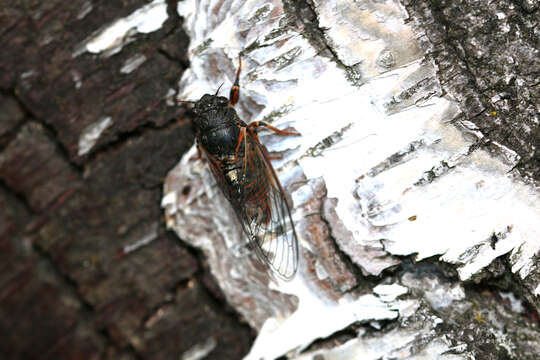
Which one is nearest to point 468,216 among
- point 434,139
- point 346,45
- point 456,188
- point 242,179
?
point 456,188

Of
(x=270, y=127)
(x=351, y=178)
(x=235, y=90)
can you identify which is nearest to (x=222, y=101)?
(x=235, y=90)

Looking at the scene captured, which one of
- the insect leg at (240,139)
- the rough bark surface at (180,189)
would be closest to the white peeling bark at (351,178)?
the rough bark surface at (180,189)

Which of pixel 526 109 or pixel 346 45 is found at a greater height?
pixel 346 45

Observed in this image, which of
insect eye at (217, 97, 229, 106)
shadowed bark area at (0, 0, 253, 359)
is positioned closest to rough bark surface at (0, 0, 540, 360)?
shadowed bark area at (0, 0, 253, 359)

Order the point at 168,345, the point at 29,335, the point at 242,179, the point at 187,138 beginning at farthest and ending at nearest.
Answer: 1. the point at 242,179
2. the point at 187,138
3. the point at 168,345
4. the point at 29,335

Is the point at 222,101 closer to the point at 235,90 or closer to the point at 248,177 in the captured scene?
the point at 235,90

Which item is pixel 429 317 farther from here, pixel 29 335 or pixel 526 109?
pixel 29 335

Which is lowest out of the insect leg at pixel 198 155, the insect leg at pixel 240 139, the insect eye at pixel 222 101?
the insect leg at pixel 240 139

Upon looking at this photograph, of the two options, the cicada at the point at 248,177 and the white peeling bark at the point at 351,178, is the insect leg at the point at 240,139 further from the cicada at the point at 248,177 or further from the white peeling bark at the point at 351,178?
the white peeling bark at the point at 351,178
